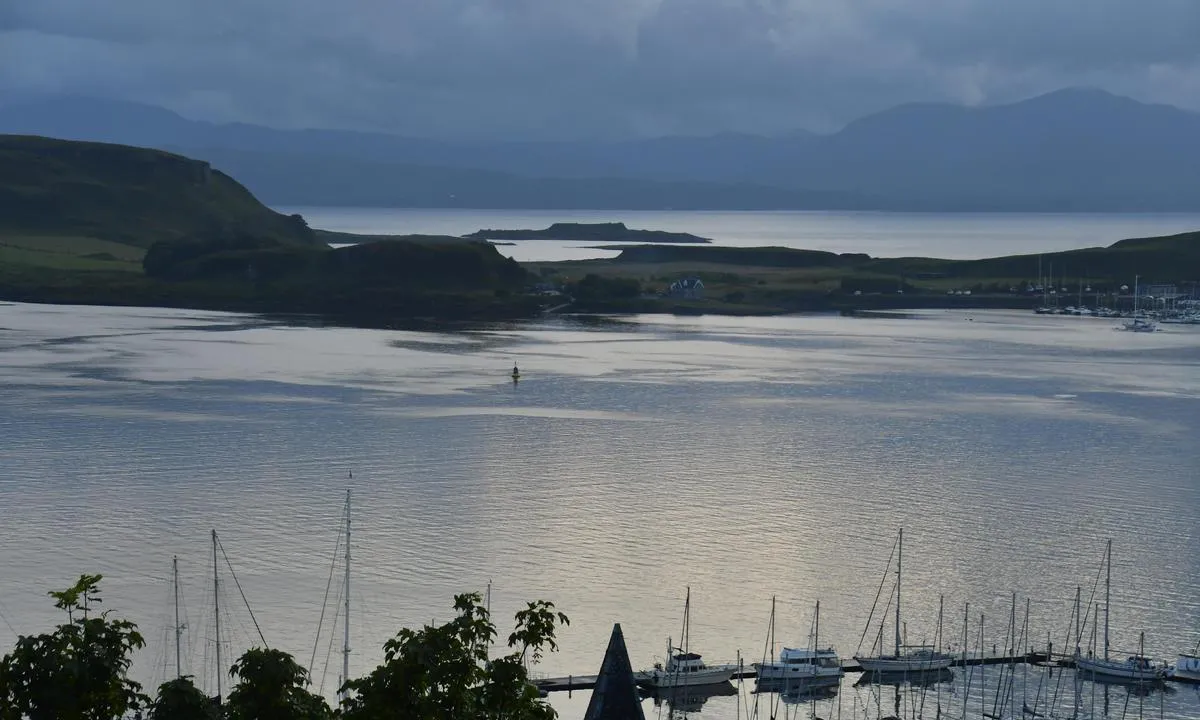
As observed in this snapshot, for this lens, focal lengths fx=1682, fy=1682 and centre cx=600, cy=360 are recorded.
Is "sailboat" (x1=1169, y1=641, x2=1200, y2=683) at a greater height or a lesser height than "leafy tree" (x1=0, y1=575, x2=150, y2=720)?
lesser

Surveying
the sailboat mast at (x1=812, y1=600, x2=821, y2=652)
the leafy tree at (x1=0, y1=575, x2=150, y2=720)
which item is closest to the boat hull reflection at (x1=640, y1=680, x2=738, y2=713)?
the sailboat mast at (x1=812, y1=600, x2=821, y2=652)

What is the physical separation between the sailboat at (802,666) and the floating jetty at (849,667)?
0.36 metres

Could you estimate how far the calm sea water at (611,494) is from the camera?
2706 cm

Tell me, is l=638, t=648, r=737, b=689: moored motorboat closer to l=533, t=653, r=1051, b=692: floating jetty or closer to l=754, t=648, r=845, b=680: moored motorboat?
l=533, t=653, r=1051, b=692: floating jetty

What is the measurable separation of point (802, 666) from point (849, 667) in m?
1.26

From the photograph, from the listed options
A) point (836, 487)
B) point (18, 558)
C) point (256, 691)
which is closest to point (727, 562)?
point (836, 487)

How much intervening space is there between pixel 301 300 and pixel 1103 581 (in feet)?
239

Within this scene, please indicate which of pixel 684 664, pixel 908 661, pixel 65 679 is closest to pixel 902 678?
pixel 908 661

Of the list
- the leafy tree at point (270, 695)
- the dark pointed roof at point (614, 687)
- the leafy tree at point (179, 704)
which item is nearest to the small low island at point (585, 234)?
the dark pointed roof at point (614, 687)

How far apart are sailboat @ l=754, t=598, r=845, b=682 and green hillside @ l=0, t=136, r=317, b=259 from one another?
303 feet

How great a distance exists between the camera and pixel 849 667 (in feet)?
83.9

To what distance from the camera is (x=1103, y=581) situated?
29.7 m

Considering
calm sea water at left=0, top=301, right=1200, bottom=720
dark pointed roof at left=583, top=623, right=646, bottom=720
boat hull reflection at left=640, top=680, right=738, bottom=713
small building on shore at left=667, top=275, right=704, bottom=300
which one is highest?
small building on shore at left=667, top=275, right=704, bottom=300

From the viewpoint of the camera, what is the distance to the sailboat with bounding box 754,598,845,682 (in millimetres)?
24500
